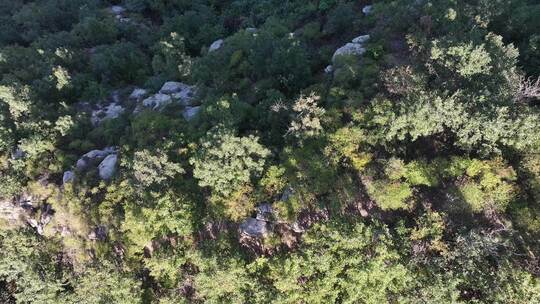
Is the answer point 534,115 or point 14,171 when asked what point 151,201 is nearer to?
point 14,171

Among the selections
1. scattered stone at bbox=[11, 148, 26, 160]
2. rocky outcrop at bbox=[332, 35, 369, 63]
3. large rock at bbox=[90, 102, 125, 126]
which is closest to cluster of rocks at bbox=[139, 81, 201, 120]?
large rock at bbox=[90, 102, 125, 126]

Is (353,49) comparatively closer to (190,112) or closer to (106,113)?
(190,112)

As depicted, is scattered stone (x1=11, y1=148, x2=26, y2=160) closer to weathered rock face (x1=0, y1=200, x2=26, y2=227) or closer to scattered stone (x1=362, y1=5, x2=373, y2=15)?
weathered rock face (x1=0, y1=200, x2=26, y2=227)

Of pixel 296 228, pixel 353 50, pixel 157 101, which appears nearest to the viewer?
pixel 296 228

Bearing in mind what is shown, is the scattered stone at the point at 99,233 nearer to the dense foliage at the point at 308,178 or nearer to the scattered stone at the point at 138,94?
the dense foliage at the point at 308,178

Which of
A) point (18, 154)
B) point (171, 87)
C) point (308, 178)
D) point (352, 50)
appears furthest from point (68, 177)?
point (352, 50)

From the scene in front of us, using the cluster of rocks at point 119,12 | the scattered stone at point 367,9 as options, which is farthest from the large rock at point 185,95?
the cluster of rocks at point 119,12

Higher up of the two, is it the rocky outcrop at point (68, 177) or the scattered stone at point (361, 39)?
the scattered stone at point (361, 39)

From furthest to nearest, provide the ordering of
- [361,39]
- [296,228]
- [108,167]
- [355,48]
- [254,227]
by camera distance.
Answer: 1. [361,39]
2. [355,48]
3. [108,167]
4. [254,227]
5. [296,228]
